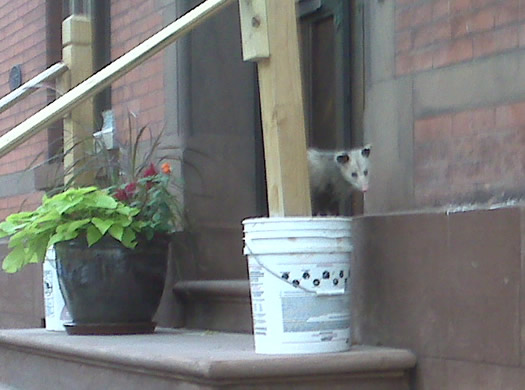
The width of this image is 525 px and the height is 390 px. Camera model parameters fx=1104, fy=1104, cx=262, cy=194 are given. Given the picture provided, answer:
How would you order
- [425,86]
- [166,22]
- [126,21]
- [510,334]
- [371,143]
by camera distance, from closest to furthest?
[510,334] → [425,86] → [371,143] → [166,22] → [126,21]

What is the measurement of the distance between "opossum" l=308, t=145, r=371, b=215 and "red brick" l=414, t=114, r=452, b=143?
95 centimetres

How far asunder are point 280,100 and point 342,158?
3.84ft

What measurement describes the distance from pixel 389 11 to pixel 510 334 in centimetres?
131

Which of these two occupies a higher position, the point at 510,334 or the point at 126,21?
the point at 126,21

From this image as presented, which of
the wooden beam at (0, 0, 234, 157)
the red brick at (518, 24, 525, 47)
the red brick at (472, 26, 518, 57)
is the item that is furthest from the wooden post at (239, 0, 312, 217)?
the red brick at (518, 24, 525, 47)

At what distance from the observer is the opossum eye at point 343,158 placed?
4.86m

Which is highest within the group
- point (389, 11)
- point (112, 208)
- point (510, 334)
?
point (389, 11)

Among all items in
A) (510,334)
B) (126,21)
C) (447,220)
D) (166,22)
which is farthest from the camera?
(126,21)

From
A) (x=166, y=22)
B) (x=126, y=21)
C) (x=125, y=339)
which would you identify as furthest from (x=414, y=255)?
(x=126, y=21)

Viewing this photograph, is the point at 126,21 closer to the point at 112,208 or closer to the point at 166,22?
the point at 166,22

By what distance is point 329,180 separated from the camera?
5.20m

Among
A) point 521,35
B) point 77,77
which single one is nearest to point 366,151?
point 521,35

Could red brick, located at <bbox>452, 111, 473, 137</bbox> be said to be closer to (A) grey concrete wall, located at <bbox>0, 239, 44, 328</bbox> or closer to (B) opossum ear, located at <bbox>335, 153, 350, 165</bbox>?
(B) opossum ear, located at <bbox>335, 153, 350, 165</bbox>

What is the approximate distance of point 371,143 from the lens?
412 centimetres
